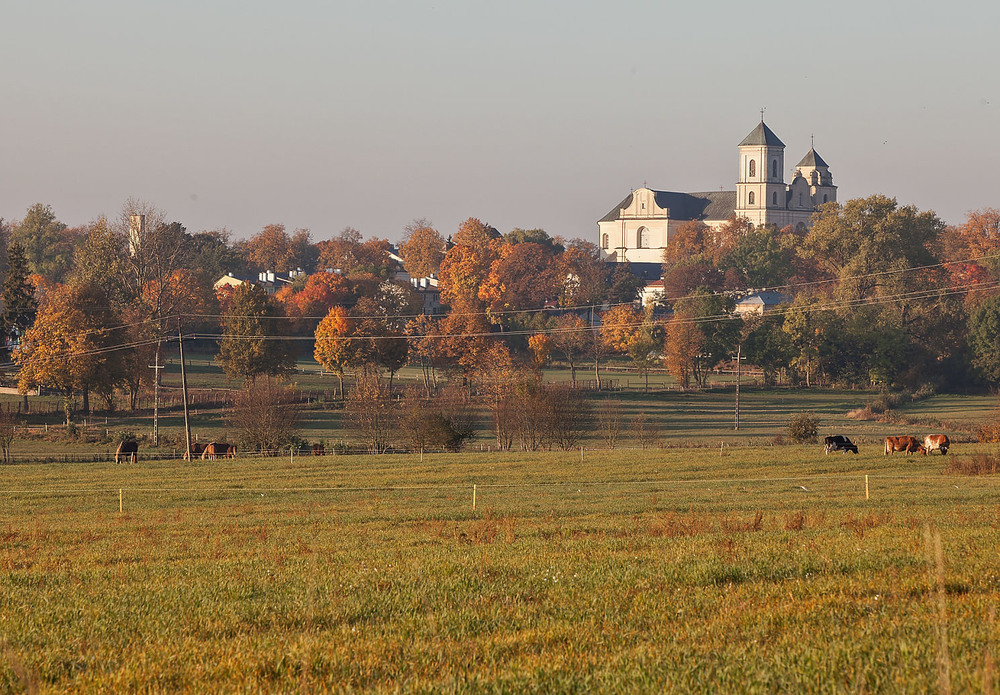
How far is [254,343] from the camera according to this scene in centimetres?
9194

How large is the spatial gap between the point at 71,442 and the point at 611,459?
126ft

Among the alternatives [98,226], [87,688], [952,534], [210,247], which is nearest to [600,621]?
[87,688]

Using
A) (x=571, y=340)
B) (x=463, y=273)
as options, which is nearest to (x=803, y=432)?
(x=571, y=340)

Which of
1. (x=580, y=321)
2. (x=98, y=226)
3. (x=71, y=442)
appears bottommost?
(x=71, y=442)

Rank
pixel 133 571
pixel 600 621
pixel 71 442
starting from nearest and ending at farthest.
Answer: pixel 600 621, pixel 133 571, pixel 71 442

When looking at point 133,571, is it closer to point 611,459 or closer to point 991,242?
point 611,459

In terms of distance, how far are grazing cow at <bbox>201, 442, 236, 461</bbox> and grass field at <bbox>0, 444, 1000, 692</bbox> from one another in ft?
110

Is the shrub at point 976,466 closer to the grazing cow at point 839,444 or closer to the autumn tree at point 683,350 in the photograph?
the grazing cow at point 839,444

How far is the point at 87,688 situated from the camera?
8.70 m

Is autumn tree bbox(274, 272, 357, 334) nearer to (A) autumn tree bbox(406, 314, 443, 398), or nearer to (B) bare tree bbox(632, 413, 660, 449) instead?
(A) autumn tree bbox(406, 314, 443, 398)

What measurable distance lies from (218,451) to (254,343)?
30881 mm

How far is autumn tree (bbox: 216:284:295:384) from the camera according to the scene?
9188 cm

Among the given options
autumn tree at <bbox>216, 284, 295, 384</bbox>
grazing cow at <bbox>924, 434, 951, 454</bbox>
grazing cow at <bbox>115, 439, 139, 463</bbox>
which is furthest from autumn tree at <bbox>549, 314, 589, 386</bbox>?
grazing cow at <bbox>115, 439, 139, 463</bbox>

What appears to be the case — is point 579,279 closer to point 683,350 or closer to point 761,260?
point 761,260
